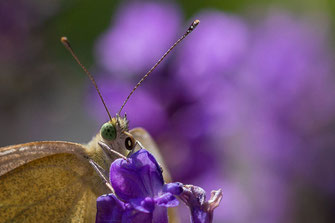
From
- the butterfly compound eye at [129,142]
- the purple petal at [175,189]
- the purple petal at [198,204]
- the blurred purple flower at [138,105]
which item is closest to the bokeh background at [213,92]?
the blurred purple flower at [138,105]

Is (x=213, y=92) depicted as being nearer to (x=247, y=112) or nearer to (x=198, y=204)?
(x=247, y=112)

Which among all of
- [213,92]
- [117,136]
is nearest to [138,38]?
[213,92]

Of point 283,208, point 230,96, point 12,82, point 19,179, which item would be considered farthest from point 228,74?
point 19,179

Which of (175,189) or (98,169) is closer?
(175,189)

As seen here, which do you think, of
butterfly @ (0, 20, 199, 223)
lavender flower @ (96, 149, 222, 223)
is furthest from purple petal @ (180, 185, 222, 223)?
butterfly @ (0, 20, 199, 223)

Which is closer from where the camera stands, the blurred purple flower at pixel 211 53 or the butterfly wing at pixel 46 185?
the butterfly wing at pixel 46 185

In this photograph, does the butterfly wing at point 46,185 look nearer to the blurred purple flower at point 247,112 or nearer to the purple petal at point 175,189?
the purple petal at point 175,189
